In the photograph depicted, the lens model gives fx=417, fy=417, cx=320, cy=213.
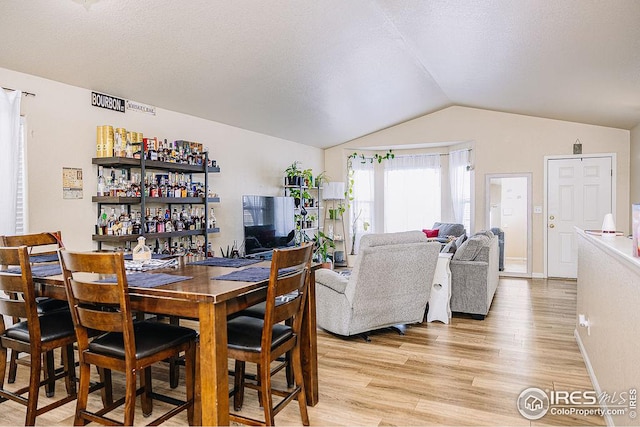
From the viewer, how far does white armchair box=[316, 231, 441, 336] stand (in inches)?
141

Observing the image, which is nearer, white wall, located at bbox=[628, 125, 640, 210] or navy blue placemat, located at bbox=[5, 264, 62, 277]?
navy blue placemat, located at bbox=[5, 264, 62, 277]

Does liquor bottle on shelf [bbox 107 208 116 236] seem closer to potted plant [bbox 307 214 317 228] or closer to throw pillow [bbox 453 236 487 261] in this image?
throw pillow [bbox 453 236 487 261]

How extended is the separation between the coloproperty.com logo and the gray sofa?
1.65 m

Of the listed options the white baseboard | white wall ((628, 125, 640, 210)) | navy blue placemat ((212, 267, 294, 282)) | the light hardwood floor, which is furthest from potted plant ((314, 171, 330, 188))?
navy blue placemat ((212, 267, 294, 282))

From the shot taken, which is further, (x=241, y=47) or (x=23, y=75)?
(x=241, y=47)

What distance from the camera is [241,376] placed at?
246 centimetres

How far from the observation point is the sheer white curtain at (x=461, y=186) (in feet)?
25.6

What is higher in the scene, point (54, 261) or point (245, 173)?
point (245, 173)

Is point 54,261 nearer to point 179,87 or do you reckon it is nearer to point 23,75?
point 23,75

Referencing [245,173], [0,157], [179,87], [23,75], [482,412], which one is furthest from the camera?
[245,173]

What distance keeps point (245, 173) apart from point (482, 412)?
4.57 metres

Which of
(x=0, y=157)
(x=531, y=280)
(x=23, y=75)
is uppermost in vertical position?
(x=23, y=75)

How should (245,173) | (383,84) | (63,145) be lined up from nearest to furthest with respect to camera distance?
1. (63,145)
2. (383,84)
3. (245,173)

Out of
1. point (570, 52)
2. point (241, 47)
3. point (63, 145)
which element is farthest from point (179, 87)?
point (570, 52)
